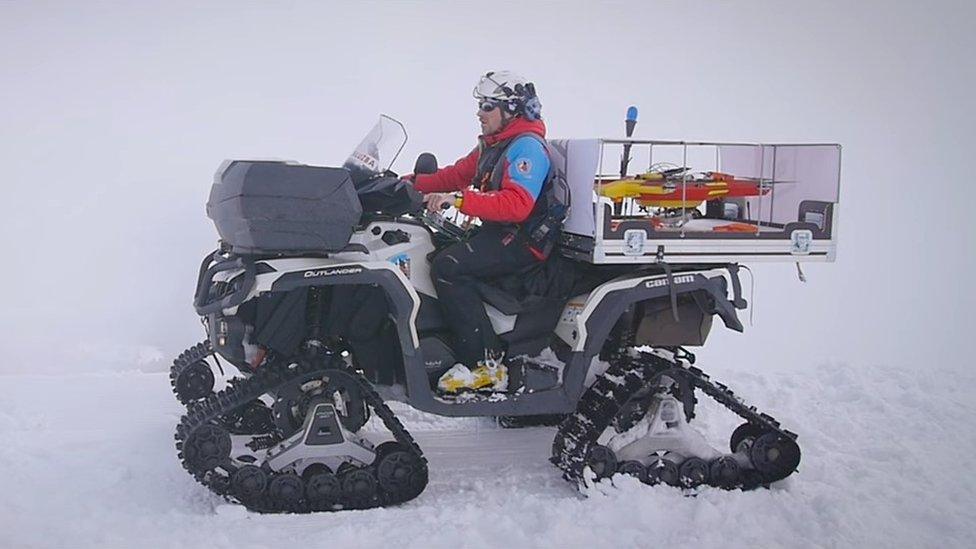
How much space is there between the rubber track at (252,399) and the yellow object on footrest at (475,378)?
0.31m

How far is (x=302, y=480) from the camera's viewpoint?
469 cm

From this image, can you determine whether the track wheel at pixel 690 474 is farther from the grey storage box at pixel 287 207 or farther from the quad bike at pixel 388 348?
the grey storage box at pixel 287 207

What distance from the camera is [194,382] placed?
18.9ft

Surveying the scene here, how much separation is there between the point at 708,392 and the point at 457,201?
1.59m

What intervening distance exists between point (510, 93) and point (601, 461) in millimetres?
1858

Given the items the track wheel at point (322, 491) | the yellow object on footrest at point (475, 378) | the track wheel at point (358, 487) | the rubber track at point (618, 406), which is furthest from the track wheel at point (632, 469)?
the track wheel at point (322, 491)

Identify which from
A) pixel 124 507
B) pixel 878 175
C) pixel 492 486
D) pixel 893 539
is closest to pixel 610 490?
pixel 492 486

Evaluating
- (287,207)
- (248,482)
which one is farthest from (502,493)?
(287,207)

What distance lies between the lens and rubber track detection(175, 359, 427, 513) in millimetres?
4621

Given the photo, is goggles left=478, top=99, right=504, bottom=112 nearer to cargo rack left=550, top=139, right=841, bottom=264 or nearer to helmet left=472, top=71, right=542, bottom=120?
helmet left=472, top=71, right=542, bottom=120

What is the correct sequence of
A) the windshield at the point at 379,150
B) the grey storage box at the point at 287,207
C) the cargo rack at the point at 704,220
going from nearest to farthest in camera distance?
1. the grey storage box at the point at 287,207
2. the cargo rack at the point at 704,220
3. the windshield at the point at 379,150

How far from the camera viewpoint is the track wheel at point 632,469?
5027 millimetres

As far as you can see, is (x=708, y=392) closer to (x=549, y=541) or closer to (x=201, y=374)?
(x=549, y=541)

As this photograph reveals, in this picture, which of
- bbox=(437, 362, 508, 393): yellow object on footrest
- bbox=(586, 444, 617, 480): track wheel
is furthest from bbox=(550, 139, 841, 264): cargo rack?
bbox=(586, 444, 617, 480): track wheel
